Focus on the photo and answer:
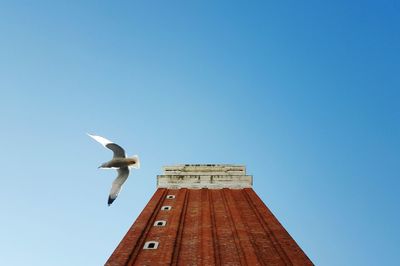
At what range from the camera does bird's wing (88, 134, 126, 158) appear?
36.1 ft

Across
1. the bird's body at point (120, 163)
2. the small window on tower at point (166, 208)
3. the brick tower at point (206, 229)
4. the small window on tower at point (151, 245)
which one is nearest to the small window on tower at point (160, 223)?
Result: the brick tower at point (206, 229)

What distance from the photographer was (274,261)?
19.1 meters

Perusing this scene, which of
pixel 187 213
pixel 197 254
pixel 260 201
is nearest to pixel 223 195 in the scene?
pixel 260 201

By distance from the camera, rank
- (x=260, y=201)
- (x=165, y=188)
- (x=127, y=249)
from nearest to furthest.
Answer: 1. (x=127, y=249)
2. (x=260, y=201)
3. (x=165, y=188)

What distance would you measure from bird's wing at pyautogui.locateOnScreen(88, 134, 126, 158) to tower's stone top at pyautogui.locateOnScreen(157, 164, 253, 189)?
2144 centimetres

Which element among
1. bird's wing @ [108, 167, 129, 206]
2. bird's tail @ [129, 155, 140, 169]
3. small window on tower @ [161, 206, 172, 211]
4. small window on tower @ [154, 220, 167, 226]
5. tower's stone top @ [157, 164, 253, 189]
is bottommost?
bird's wing @ [108, 167, 129, 206]

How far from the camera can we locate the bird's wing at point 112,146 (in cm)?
1099

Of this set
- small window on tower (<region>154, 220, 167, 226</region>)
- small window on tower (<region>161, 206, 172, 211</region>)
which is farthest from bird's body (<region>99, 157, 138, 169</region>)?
small window on tower (<region>161, 206, 172, 211</region>)

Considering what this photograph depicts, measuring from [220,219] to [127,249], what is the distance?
6542 mm

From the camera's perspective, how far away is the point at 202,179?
33.2 meters

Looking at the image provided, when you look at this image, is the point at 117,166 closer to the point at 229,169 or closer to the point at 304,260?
the point at 304,260

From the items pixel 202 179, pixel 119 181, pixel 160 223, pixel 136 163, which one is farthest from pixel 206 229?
pixel 136 163

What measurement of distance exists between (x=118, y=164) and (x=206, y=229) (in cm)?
1237

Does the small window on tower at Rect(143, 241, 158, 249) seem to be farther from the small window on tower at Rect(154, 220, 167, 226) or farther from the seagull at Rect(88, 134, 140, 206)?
the seagull at Rect(88, 134, 140, 206)
